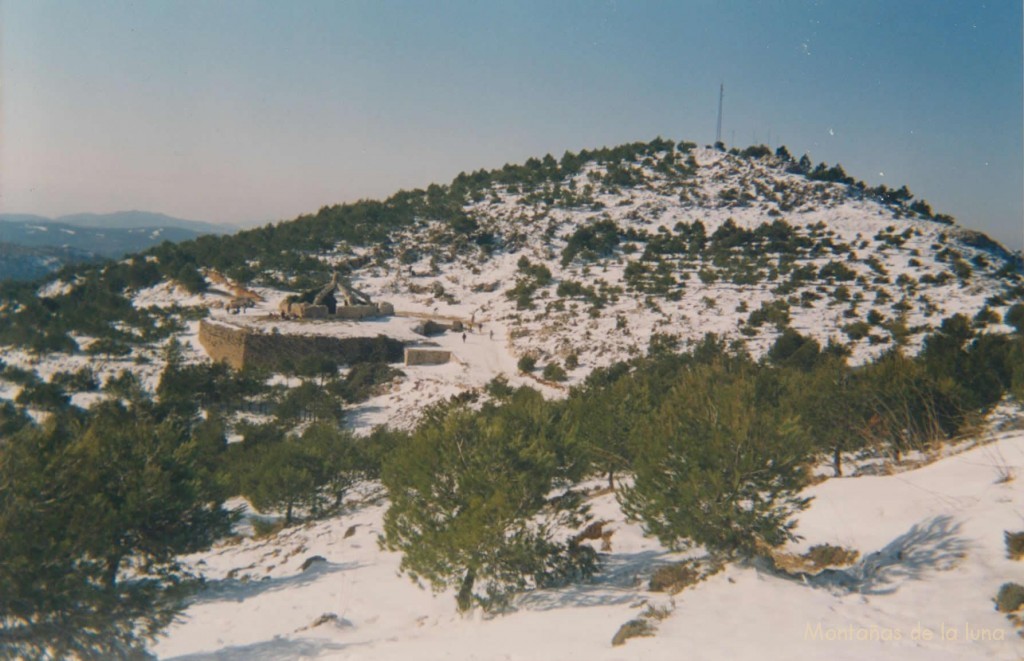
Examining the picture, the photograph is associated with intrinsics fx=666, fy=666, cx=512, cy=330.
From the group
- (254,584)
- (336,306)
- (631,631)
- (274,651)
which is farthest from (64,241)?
(631,631)

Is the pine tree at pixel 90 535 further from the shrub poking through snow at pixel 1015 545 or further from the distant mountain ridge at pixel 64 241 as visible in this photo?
the distant mountain ridge at pixel 64 241

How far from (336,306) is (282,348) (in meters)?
5.38

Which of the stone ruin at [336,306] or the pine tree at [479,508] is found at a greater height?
the stone ruin at [336,306]

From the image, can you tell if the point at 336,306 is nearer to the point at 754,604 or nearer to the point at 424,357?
the point at 424,357

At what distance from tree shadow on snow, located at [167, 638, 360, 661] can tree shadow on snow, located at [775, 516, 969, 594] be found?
20.8 ft

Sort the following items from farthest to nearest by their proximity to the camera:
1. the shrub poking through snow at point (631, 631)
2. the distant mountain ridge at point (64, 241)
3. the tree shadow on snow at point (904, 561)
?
1. the distant mountain ridge at point (64, 241)
2. the tree shadow on snow at point (904, 561)
3. the shrub poking through snow at point (631, 631)

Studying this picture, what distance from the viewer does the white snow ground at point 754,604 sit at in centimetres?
641

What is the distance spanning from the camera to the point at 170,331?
33.3 meters

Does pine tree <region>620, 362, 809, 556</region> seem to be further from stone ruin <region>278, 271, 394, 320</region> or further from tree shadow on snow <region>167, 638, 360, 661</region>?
stone ruin <region>278, 271, 394, 320</region>

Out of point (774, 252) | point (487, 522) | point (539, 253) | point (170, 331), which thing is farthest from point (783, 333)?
point (170, 331)

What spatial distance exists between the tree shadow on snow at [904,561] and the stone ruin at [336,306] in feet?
91.4

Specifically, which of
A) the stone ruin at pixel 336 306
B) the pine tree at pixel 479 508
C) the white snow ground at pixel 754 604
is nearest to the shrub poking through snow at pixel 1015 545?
the white snow ground at pixel 754 604

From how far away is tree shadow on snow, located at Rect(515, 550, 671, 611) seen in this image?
9.05 m

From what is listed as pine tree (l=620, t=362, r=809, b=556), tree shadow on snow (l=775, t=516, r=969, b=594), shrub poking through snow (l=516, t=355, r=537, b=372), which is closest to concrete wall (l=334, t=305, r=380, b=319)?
shrub poking through snow (l=516, t=355, r=537, b=372)
